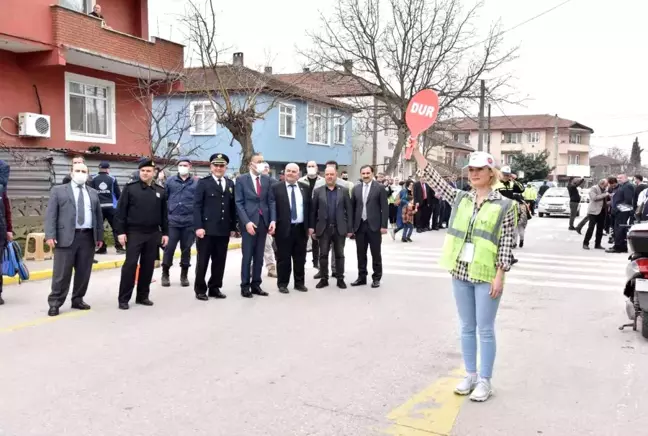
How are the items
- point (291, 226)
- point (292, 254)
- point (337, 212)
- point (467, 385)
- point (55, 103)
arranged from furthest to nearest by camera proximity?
1. point (55, 103)
2. point (337, 212)
3. point (292, 254)
4. point (291, 226)
5. point (467, 385)

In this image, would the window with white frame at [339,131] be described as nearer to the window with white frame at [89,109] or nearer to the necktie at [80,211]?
the window with white frame at [89,109]

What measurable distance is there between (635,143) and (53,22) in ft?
330

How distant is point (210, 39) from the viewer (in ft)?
69.1

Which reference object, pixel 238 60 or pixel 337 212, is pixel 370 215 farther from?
pixel 238 60

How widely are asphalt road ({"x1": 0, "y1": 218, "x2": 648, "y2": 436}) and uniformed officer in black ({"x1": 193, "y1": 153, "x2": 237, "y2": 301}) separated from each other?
328 millimetres

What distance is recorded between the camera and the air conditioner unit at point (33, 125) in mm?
15359

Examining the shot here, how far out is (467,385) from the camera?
4.83 m

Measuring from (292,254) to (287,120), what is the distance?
86.9 ft

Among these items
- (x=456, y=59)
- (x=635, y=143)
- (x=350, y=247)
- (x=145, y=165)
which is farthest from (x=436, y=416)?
(x=635, y=143)

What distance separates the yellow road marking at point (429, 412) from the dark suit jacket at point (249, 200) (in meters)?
4.39

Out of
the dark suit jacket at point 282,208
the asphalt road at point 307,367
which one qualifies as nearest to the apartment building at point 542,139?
the dark suit jacket at point 282,208

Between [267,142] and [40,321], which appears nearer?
[40,321]

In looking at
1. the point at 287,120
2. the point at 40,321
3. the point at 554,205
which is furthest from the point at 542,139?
the point at 40,321

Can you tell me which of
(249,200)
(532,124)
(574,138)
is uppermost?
(532,124)
